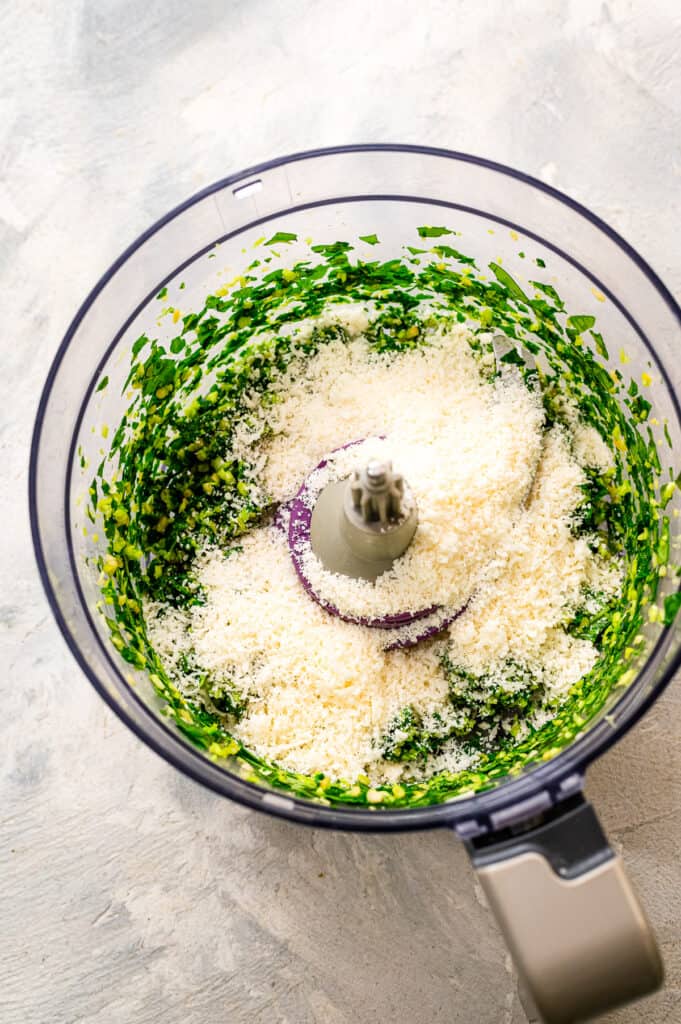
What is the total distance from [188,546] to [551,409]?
1.43 ft

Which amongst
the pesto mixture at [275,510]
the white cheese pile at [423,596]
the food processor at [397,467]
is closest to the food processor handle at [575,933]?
the food processor at [397,467]

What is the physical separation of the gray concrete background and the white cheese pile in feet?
0.51

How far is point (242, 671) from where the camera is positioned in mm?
951

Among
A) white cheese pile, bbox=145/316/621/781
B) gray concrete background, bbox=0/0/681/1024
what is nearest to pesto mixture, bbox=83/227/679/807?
white cheese pile, bbox=145/316/621/781

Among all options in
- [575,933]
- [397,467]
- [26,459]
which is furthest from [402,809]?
[26,459]

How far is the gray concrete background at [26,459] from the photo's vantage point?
1.00 metres

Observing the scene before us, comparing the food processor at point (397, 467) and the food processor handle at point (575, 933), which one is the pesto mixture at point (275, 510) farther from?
the food processor handle at point (575, 933)

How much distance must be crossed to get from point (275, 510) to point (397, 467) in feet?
0.54

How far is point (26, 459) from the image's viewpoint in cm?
111

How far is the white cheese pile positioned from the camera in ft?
3.06

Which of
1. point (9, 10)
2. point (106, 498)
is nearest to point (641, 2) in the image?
point (9, 10)

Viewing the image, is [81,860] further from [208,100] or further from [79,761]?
[208,100]

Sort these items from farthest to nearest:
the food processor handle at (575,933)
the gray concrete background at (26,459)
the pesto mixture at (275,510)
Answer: the gray concrete background at (26,459), the pesto mixture at (275,510), the food processor handle at (575,933)

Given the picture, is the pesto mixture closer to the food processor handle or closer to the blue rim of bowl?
the blue rim of bowl
